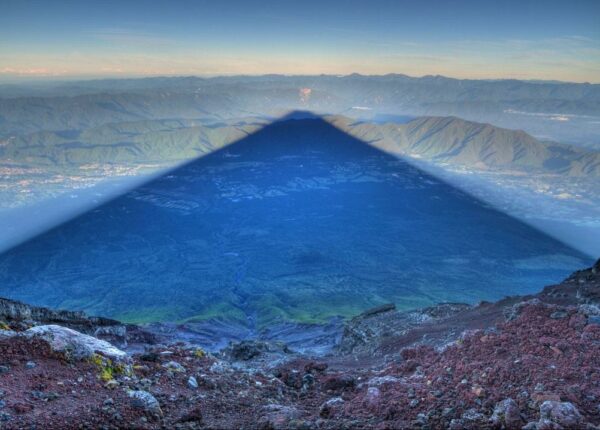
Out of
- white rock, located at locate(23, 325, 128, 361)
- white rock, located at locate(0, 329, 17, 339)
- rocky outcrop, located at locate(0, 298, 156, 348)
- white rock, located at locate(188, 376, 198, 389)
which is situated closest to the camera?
white rock, located at locate(23, 325, 128, 361)

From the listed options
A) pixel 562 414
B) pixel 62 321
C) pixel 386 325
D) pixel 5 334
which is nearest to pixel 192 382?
pixel 5 334

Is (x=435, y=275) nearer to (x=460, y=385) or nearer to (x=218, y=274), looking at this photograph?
(x=218, y=274)

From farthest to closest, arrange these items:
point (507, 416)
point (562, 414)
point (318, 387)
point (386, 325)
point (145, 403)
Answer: point (386, 325), point (318, 387), point (145, 403), point (507, 416), point (562, 414)

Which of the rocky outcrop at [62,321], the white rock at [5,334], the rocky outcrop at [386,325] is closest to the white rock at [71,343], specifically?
the white rock at [5,334]

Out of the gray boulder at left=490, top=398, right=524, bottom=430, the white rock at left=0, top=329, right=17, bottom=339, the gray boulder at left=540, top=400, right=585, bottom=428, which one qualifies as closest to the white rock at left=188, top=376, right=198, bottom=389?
the white rock at left=0, top=329, right=17, bottom=339

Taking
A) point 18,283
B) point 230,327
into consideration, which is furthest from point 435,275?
point 18,283

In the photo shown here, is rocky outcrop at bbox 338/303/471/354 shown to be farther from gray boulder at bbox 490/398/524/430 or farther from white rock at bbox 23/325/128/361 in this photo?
gray boulder at bbox 490/398/524/430

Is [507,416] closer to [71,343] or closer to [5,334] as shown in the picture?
[71,343]
